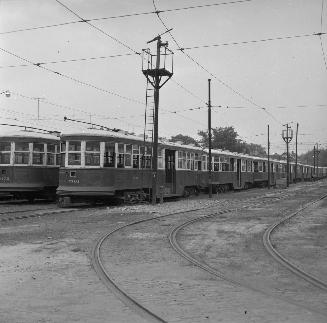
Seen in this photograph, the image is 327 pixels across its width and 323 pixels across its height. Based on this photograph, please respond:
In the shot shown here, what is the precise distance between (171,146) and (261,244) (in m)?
15.0

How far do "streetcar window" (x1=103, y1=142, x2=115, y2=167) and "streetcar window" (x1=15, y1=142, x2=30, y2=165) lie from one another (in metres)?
4.43

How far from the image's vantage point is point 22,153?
21.9 meters

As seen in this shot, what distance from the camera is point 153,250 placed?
9.33 m

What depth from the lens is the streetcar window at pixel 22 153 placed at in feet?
71.3

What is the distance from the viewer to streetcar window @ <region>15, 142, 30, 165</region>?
2173 cm

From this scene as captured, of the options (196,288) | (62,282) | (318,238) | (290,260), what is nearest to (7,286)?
(62,282)

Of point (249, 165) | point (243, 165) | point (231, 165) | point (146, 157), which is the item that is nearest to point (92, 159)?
point (146, 157)

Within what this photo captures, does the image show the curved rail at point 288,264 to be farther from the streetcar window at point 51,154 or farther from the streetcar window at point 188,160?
the streetcar window at point 188,160

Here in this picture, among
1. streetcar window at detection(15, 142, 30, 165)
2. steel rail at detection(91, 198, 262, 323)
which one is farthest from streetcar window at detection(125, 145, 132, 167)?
steel rail at detection(91, 198, 262, 323)

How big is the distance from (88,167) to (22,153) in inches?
165

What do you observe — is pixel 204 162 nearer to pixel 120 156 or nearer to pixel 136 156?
pixel 136 156

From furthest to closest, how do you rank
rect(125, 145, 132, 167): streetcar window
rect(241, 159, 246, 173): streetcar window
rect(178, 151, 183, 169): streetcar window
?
rect(241, 159, 246, 173): streetcar window → rect(178, 151, 183, 169): streetcar window → rect(125, 145, 132, 167): streetcar window

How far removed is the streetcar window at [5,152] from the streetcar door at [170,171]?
7.70 meters

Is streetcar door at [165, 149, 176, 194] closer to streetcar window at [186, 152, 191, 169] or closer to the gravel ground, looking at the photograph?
streetcar window at [186, 152, 191, 169]
